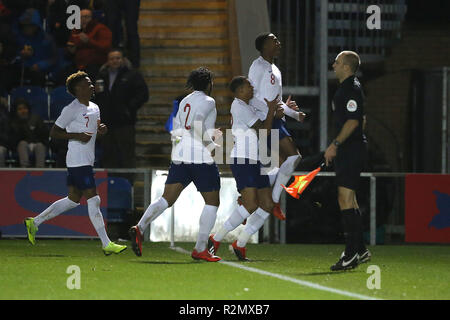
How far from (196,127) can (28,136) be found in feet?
17.6

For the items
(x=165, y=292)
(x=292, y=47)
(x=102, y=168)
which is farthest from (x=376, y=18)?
(x=165, y=292)

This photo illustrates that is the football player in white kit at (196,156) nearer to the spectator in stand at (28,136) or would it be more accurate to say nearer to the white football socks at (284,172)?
the white football socks at (284,172)

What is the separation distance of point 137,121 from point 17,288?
846cm

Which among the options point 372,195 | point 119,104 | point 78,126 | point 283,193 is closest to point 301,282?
point 78,126

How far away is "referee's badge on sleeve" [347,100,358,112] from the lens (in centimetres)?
937

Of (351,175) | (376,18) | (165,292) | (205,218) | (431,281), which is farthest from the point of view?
(376,18)

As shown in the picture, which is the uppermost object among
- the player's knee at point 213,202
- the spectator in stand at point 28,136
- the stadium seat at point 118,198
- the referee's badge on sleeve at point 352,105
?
the referee's badge on sleeve at point 352,105

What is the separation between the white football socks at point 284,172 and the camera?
1120 cm

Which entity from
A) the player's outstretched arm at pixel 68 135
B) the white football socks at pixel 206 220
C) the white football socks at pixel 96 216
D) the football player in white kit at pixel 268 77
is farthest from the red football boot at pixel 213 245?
the player's outstretched arm at pixel 68 135

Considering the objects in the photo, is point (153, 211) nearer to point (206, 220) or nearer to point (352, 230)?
point (206, 220)

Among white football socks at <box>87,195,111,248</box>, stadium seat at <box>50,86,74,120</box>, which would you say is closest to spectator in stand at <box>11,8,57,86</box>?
stadium seat at <box>50,86,74,120</box>

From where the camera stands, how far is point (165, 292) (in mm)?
7602

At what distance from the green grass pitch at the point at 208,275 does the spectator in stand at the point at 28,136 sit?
2.08m

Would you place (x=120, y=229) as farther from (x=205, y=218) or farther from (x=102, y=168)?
(x=205, y=218)
